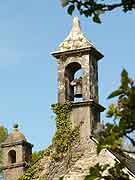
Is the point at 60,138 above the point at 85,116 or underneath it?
underneath

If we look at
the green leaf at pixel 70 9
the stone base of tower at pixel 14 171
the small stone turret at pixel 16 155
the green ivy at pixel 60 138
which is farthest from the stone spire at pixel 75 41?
the green leaf at pixel 70 9

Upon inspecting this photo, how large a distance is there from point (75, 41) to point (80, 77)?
114cm

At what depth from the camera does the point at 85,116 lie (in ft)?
57.8

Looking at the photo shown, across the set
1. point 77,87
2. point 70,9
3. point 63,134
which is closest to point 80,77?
point 77,87

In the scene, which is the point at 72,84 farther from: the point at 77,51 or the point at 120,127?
the point at 120,127

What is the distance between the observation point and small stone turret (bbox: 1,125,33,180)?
1820 cm

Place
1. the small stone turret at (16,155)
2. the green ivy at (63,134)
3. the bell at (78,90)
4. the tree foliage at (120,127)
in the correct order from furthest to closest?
the bell at (78,90) → the small stone turret at (16,155) → the green ivy at (63,134) → the tree foliage at (120,127)

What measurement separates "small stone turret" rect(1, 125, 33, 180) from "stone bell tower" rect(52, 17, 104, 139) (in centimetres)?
179

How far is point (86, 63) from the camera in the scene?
60.3 feet

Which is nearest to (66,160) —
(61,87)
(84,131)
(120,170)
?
(84,131)

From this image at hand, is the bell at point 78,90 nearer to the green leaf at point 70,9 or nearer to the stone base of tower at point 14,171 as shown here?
the stone base of tower at point 14,171

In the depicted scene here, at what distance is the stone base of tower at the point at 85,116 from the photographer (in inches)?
683

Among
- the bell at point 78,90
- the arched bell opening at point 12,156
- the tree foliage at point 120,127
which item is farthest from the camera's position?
the arched bell opening at point 12,156

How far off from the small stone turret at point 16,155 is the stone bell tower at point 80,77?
1.79m
